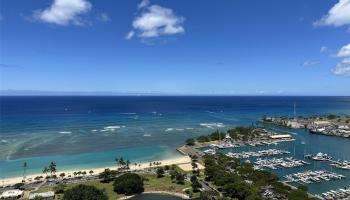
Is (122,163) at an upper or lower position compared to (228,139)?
upper

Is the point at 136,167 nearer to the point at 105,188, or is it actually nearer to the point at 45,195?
the point at 105,188

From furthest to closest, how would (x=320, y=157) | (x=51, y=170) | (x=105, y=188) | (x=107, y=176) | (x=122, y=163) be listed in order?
(x=320, y=157) < (x=122, y=163) < (x=51, y=170) < (x=107, y=176) < (x=105, y=188)

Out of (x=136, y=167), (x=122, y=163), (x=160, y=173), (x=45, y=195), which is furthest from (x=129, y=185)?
(x=136, y=167)

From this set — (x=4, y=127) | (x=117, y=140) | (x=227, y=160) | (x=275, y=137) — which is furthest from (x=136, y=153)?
(x=4, y=127)

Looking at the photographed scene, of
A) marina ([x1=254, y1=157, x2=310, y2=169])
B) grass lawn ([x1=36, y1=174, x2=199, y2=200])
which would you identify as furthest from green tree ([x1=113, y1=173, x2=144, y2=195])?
marina ([x1=254, y1=157, x2=310, y2=169])

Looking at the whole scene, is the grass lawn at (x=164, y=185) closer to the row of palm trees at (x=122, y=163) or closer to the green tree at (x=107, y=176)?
the green tree at (x=107, y=176)

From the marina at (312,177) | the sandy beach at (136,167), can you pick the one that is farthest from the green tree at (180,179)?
the marina at (312,177)
